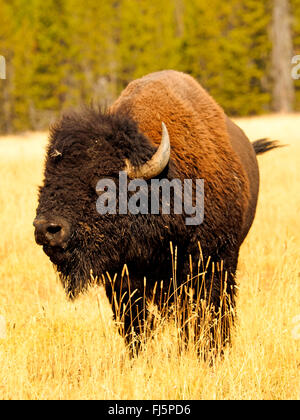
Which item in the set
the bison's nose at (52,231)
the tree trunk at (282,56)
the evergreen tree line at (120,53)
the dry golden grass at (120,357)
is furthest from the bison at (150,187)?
the tree trunk at (282,56)

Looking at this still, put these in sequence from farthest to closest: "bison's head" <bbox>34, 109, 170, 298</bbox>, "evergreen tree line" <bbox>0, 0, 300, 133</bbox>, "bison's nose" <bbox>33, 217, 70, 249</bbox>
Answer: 1. "evergreen tree line" <bbox>0, 0, 300, 133</bbox>
2. "bison's head" <bbox>34, 109, 170, 298</bbox>
3. "bison's nose" <bbox>33, 217, 70, 249</bbox>

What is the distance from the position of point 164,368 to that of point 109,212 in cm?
98

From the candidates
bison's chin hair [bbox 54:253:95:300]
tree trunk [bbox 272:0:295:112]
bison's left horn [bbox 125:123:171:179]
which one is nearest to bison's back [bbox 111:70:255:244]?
bison's left horn [bbox 125:123:171:179]

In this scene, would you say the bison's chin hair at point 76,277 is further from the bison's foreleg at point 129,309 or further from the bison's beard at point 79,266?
the bison's foreleg at point 129,309

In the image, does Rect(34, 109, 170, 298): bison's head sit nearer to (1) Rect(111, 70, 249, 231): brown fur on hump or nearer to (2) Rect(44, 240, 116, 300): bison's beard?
(2) Rect(44, 240, 116, 300): bison's beard

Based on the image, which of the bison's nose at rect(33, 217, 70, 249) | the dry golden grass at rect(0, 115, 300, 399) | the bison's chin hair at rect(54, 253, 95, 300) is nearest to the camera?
the dry golden grass at rect(0, 115, 300, 399)

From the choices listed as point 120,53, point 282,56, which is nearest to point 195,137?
point 282,56

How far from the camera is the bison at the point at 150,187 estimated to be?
11.3 feet

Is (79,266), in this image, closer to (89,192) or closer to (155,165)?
(89,192)

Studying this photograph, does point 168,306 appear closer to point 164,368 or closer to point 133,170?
point 164,368

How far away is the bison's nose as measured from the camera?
325cm

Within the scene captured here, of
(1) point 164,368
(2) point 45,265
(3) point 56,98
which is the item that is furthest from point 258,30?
(1) point 164,368

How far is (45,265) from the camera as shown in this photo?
6141mm

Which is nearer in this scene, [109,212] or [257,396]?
[257,396]
